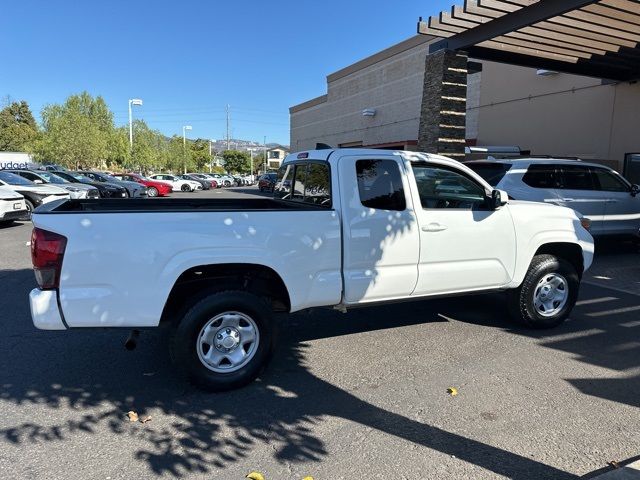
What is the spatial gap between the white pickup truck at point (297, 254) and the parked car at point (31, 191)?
1162 centimetres

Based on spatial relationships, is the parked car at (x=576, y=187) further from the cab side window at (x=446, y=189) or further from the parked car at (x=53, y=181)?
the parked car at (x=53, y=181)

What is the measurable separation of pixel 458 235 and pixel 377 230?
3.04ft

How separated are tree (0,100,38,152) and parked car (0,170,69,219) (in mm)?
47715

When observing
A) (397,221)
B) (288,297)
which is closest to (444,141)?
(397,221)

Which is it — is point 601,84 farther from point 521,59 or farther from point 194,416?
point 194,416

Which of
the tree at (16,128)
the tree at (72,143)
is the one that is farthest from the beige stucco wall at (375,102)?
the tree at (16,128)

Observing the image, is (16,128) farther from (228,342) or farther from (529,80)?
(228,342)

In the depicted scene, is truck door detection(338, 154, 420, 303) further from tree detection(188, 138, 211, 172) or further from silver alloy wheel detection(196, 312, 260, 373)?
Result: tree detection(188, 138, 211, 172)

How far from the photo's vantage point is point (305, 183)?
490 cm

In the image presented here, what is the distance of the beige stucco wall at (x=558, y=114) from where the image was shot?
13898 millimetres

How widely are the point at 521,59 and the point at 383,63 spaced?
642 inches

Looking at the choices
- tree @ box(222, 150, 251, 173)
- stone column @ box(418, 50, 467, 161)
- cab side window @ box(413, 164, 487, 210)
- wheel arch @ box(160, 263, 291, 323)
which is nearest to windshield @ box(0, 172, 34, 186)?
stone column @ box(418, 50, 467, 161)

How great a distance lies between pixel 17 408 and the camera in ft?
Result: 11.4

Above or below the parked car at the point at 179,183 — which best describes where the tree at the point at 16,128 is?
above
